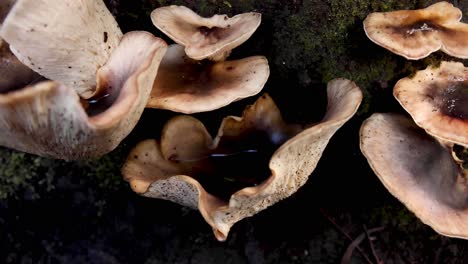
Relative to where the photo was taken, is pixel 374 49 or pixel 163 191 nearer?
pixel 163 191

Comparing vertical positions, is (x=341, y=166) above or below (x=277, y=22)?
below

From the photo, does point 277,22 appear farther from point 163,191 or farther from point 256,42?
point 163,191

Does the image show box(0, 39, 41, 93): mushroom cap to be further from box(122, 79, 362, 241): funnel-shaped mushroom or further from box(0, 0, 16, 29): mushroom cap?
box(122, 79, 362, 241): funnel-shaped mushroom

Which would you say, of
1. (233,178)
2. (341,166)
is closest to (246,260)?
(233,178)

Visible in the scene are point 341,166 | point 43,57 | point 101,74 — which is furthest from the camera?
point 341,166

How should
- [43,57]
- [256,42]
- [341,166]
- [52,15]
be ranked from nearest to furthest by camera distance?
[52,15], [43,57], [256,42], [341,166]

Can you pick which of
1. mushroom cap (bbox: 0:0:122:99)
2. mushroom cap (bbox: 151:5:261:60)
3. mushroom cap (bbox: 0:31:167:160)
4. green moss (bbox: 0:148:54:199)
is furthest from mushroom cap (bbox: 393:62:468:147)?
green moss (bbox: 0:148:54:199)

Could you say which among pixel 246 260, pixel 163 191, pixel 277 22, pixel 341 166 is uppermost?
pixel 277 22
